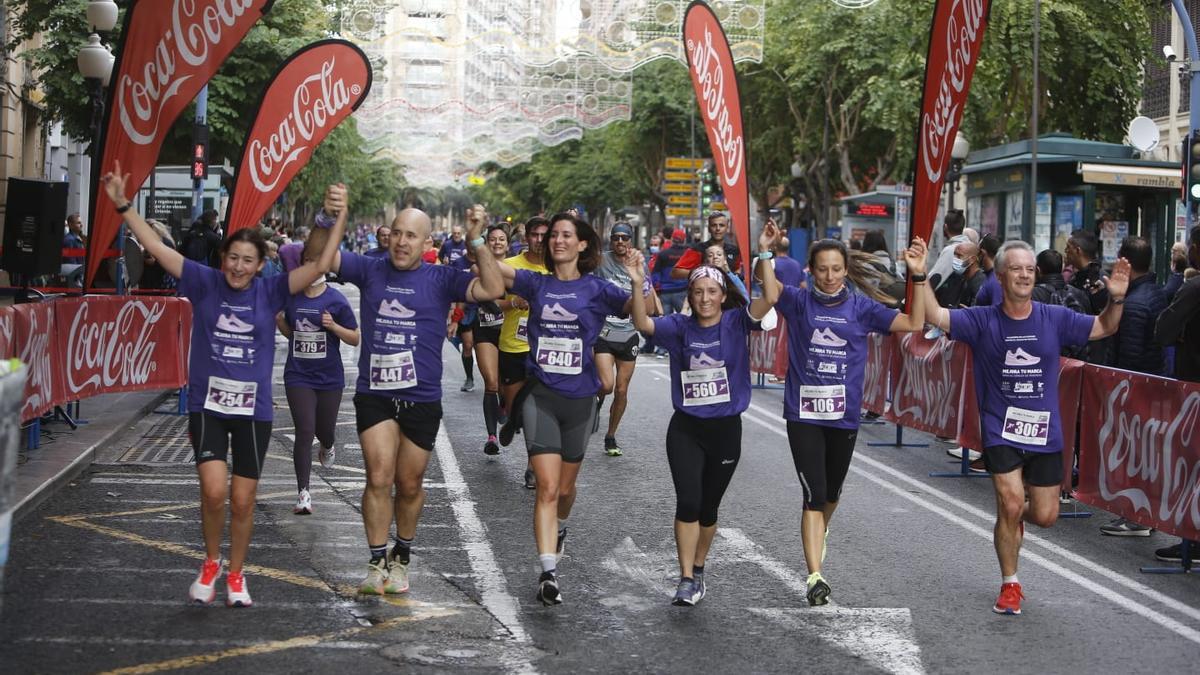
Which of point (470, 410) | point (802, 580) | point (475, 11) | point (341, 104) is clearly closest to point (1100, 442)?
point (802, 580)

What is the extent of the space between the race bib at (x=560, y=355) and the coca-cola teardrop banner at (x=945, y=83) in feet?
8.20

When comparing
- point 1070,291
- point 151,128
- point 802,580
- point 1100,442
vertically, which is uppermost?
point 151,128

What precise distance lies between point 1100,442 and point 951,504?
53.9 inches

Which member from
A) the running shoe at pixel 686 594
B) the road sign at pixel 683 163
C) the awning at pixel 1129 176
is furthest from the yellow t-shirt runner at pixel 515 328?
the road sign at pixel 683 163

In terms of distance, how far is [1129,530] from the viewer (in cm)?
1002

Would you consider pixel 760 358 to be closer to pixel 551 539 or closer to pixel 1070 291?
pixel 1070 291

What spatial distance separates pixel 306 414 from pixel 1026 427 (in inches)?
174

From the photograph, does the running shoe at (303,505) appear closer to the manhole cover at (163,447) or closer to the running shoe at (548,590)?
the manhole cover at (163,447)

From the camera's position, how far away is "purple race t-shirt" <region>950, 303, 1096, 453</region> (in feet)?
25.4

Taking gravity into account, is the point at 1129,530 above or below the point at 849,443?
below

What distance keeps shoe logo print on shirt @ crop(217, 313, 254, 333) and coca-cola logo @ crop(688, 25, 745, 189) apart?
2.69 meters

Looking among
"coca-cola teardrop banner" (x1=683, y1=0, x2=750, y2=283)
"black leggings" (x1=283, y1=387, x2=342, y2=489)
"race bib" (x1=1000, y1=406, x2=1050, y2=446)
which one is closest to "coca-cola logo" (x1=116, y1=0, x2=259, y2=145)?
"black leggings" (x1=283, y1=387, x2=342, y2=489)

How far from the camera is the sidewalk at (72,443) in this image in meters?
10.2

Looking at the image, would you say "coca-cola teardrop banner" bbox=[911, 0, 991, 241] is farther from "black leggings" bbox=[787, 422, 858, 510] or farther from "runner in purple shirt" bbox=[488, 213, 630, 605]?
"runner in purple shirt" bbox=[488, 213, 630, 605]
